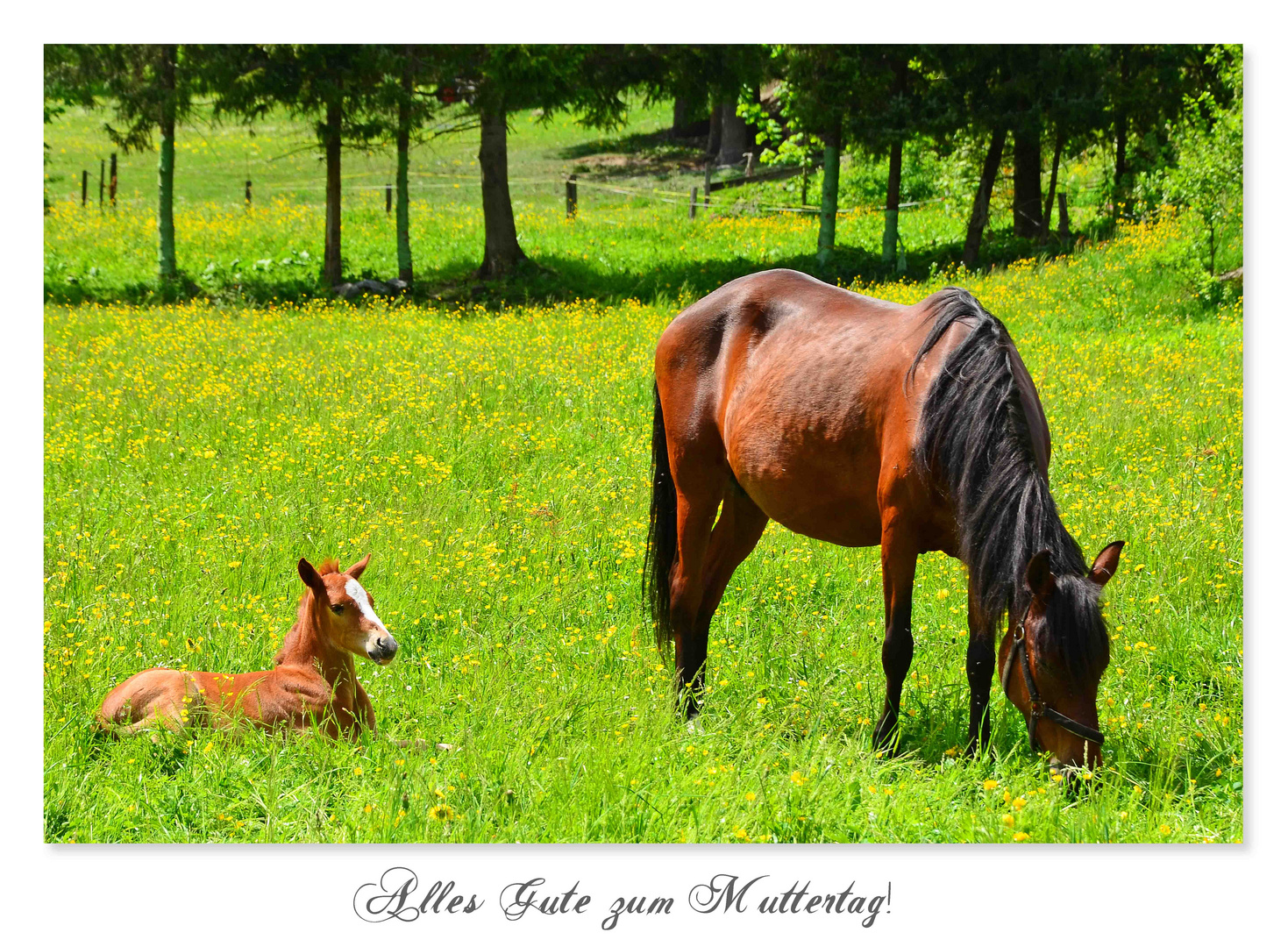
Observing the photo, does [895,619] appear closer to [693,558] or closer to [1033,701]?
[1033,701]

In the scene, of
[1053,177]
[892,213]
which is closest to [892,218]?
[892,213]

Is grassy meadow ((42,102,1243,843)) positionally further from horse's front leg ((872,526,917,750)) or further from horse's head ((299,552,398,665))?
horse's head ((299,552,398,665))

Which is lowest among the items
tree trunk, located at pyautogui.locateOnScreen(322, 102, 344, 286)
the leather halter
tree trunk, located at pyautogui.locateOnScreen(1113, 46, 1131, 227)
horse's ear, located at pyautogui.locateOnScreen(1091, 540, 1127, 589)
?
the leather halter

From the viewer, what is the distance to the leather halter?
3.08 m

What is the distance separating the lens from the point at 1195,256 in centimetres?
940

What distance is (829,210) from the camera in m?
14.6

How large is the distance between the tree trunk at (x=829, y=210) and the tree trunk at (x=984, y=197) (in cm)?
187

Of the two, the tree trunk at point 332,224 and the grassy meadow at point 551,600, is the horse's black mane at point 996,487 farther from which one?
the tree trunk at point 332,224

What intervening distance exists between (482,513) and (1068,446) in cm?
401

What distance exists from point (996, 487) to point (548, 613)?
2.33 meters

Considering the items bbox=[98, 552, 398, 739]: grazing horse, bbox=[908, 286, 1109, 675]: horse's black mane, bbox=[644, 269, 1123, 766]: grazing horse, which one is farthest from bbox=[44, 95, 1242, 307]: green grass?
bbox=[98, 552, 398, 739]: grazing horse

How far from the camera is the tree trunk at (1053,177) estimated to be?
464 inches

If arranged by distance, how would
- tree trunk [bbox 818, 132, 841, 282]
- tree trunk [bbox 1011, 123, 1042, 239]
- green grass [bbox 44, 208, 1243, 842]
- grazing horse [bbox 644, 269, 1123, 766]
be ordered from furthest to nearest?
tree trunk [bbox 818, 132, 841, 282], tree trunk [bbox 1011, 123, 1042, 239], green grass [bbox 44, 208, 1243, 842], grazing horse [bbox 644, 269, 1123, 766]

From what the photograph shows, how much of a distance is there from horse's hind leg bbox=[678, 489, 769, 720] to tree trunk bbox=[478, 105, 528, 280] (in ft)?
39.7
